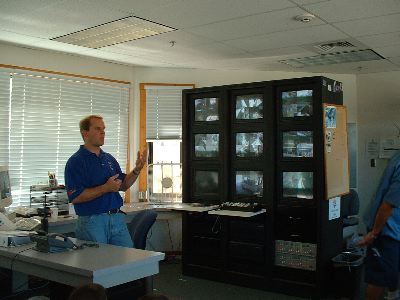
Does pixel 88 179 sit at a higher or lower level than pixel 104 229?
higher

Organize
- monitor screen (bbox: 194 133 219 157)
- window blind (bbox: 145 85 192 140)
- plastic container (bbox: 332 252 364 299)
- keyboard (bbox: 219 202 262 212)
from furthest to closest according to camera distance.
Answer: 1. window blind (bbox: 145 85 192 140)
2. monitor screen (bbox: 194 133 219 157)
3. keyboard (bbox: 219 202 262 212)
4. plastic container (bbox: 332 252 364 299)

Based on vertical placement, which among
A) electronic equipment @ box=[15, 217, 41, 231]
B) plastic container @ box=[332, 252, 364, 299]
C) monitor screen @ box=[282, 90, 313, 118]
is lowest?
plastic container @ box=[332, 252, 364, 299]

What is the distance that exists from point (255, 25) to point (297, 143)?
4.04ft

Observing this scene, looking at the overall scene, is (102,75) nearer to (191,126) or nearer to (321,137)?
(191,126)

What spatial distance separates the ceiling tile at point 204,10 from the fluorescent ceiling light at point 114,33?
20 cm

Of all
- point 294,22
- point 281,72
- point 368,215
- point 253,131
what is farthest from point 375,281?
point 281,72

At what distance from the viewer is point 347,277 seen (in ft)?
13.4

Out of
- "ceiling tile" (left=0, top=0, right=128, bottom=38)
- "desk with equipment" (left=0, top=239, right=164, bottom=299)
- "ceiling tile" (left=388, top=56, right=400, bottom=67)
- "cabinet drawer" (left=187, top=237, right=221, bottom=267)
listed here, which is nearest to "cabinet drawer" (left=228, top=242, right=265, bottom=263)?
"cabinet drawer" (left=187, top=237, right=221, bottom=267)

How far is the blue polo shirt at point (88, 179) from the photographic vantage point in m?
3.09

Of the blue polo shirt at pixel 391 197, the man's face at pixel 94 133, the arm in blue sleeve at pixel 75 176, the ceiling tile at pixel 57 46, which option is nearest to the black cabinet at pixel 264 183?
the blue polo shirt at pixel 391 197

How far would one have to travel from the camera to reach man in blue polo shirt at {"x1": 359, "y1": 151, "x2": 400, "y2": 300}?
3270mm

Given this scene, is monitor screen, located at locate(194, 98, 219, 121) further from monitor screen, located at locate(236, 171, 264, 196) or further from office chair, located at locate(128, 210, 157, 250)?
office chair, located at locate(128, 210, 157, 250)

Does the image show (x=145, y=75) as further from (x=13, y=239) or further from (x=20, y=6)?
(x=13, y=239)

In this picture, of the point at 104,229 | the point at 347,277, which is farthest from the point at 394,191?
the point at 104,229
